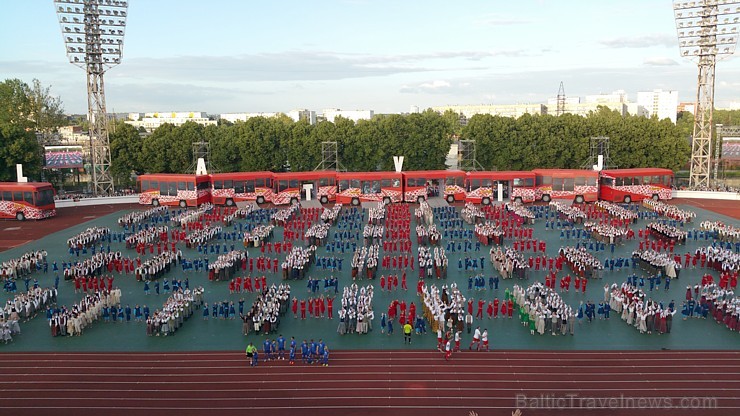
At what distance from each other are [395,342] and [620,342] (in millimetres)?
6043

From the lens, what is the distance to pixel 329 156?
4500cm

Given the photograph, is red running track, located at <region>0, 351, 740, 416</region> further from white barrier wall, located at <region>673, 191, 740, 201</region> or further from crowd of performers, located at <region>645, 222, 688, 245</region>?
white barrier wall, located at <region>673, 191, 740, 201</region>

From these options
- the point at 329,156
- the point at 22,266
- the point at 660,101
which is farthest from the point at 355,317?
the point at 660,101

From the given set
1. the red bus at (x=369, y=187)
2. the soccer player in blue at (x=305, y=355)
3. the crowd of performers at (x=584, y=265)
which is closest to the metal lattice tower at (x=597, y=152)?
the red bus at (x=369, y=187)

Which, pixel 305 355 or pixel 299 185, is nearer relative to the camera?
pixel 305 355

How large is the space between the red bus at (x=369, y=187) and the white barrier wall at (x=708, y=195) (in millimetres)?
21304

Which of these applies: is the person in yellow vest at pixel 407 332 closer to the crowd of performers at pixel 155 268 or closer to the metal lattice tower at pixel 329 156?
the crowd of performers at pixel 155 268

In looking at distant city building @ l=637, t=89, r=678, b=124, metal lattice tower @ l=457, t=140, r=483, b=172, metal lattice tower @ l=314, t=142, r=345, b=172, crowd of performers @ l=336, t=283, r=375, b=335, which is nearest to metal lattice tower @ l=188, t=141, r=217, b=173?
metal lattice tower @ l=314, t=142, r=345, b=172

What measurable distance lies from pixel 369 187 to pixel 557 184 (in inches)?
508

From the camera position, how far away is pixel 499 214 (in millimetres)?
31547

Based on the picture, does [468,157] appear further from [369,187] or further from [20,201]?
[20,201]

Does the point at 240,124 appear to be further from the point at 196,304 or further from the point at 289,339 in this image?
the point at 289,339

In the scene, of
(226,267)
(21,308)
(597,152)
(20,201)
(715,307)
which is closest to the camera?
(715,307)

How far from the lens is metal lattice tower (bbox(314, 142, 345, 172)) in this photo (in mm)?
43969
